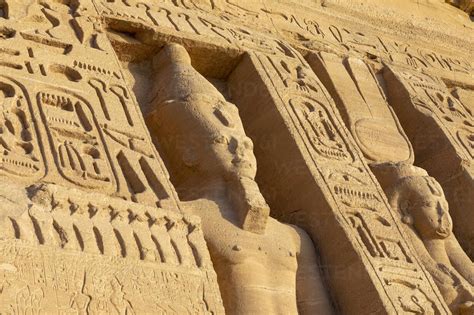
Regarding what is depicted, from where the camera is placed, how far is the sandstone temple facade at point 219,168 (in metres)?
4.14

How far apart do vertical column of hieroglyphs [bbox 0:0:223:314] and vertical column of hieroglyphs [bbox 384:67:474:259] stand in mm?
2345

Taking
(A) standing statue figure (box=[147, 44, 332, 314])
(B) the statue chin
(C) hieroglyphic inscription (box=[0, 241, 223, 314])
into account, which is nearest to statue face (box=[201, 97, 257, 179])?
(A) standing statue figure (box=[147, 44, 332, 314])

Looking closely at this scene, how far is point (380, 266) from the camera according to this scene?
5121 mm

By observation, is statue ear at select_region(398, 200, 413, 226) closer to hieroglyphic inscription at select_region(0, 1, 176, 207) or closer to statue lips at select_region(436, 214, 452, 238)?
statue lips at select_region(436, 214, 452, 238)

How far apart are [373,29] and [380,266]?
10.7ft

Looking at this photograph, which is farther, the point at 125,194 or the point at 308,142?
the point at 308,142

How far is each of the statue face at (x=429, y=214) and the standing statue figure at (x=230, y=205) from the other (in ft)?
2.78

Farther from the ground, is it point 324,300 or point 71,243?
point 71,243

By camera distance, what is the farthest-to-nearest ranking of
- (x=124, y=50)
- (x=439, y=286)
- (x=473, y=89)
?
(x=473, y=89) → (x=124, y=50) → (x=439, y=286)

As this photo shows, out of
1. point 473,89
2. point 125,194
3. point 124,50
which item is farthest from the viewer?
point 473,89

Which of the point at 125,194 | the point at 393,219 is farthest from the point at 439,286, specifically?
the point at 125,194

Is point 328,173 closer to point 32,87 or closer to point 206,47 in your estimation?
point 206,47

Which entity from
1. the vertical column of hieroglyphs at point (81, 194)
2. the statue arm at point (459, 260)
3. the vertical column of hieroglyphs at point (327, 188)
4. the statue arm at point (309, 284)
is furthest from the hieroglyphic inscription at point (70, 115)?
the statue arm at point (459, 260)

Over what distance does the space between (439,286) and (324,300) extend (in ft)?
2.38
